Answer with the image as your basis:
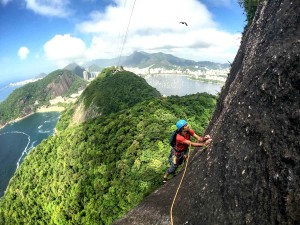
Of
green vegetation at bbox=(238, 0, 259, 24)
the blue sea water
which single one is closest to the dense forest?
green vegetation at bbox=(238, 0, 259, 24)

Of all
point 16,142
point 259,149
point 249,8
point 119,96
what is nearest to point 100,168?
point 249,8

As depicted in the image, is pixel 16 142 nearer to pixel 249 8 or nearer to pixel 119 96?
pixel 119 96

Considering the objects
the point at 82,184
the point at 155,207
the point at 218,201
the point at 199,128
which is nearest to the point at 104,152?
the point at 82,184

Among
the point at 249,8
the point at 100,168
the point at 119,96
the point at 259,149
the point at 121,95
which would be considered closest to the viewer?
the point at 259,149

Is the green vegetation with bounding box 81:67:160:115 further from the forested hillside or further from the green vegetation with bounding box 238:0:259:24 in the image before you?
the green vegetation with bounding box 238:0:259:24

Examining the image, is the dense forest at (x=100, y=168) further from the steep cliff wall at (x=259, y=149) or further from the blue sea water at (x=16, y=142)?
the blue sea water at (x=16, y=142)

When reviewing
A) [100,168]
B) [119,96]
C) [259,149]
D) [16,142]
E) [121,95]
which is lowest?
[16,142]

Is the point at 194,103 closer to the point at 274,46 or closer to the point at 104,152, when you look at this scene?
the point at 104,152

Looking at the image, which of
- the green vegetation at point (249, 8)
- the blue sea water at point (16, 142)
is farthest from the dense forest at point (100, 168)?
the blue sea water at point (16, 142)
